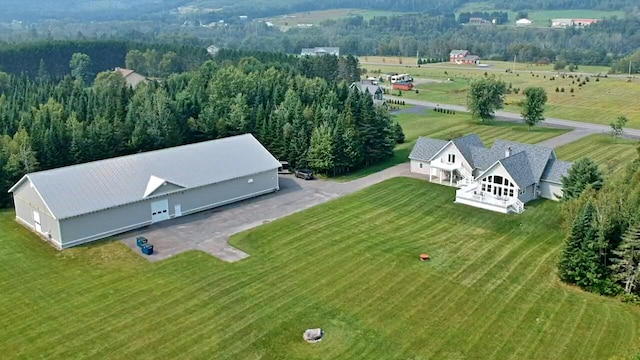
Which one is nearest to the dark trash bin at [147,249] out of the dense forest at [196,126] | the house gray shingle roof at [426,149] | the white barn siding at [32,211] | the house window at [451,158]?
the white barn siding at [32,211]

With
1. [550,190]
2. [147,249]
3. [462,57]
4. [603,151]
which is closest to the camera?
[147,249]

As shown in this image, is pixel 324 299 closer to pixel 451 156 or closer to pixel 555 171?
pixel 451 156

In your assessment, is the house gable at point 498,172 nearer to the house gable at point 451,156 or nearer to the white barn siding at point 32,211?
the house gable at point 451,156

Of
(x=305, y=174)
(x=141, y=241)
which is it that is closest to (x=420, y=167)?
(x=305, y=174)

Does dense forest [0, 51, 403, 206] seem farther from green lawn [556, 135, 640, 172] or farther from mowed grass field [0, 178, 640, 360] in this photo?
green lawn [556, 135, 640, 172]

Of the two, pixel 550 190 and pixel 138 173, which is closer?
pixel 138 173

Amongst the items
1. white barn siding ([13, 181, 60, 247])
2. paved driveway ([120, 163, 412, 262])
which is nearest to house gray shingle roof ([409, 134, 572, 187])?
paved driveway ([120, 163, 412, 262])

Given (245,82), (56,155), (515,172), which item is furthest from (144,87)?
(515,172)
